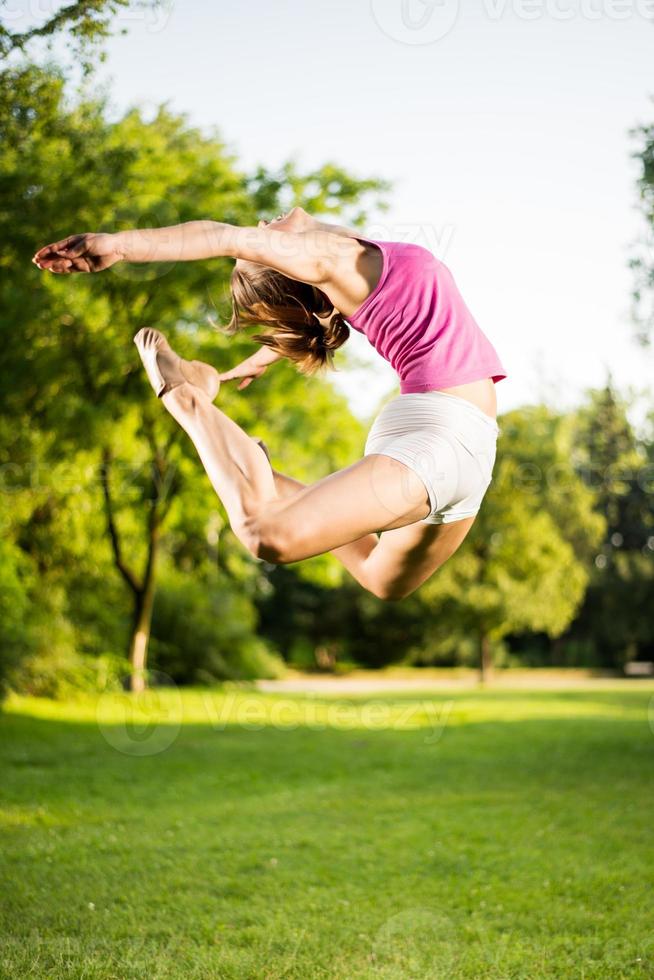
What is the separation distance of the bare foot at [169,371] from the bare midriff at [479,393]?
0.83 metres

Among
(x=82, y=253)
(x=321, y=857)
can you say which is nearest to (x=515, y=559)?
(x=321, y=857)

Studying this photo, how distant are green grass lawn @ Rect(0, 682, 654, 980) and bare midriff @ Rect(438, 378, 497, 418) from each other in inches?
100

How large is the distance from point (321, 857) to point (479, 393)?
421cm

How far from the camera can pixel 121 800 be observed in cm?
881

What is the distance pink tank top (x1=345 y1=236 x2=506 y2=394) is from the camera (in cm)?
342

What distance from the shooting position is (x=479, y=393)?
348cm

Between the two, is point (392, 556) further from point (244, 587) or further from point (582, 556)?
point (582, 556)
